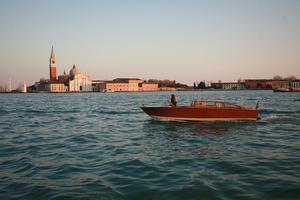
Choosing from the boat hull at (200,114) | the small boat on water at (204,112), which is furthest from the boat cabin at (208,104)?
the boat hull at (200,114)

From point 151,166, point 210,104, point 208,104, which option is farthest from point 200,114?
point 151,166

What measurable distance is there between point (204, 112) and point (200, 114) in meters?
0.32

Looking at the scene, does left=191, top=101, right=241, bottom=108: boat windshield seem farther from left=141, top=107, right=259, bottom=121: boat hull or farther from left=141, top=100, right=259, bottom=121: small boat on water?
left=141, top=107, right=259, bottom=121: boat hull

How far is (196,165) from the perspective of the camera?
1082cm

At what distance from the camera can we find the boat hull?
23.5 meters

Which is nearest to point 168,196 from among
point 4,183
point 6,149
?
point 4,183

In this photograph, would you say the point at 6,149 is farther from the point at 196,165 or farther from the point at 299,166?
the point at 299,166

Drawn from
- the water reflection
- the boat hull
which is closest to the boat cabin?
the boat hull

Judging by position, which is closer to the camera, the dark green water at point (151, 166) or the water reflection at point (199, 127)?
the dark green water at point (151, 166)

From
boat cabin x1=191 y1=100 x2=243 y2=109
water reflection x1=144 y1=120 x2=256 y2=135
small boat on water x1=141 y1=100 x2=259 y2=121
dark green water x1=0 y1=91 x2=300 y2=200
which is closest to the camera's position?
dark green water x1=0 y1=91 x2=300 y2=200

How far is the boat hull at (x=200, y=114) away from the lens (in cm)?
2352

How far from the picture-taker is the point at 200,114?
23.6 m

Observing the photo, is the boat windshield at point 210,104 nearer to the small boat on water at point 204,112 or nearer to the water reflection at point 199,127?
the small boat on water at point 204,112

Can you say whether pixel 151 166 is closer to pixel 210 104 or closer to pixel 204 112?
pixel 204 112
